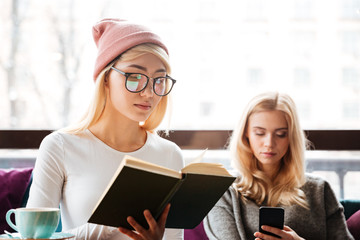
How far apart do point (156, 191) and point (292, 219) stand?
1.00 meters

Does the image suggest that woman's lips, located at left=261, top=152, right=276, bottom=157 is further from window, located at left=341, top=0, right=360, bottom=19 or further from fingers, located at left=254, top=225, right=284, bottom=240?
window, located at left=341, top=0, right=360, bottom=19

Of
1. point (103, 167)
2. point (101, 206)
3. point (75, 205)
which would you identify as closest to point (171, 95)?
point (103, 167)

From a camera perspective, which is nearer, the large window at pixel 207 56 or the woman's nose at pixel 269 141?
the woman's nose at pixel 269 141

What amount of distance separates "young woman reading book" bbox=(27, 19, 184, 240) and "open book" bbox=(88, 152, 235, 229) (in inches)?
11.5

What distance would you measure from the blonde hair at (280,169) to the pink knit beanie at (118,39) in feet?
2.12

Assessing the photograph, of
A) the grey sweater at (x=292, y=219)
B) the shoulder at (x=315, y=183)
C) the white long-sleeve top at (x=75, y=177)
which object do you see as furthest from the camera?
the shoulder at (x=315, y=183)

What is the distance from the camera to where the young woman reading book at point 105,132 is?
152 centimetres

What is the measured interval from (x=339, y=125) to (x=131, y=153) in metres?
1.45

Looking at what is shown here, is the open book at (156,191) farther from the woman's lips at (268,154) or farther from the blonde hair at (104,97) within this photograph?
the woman's lips at (268,154)

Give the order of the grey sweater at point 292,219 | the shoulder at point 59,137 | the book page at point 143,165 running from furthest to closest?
the grey sweater at point 292,219 < the shoulder at point 59,137 < the book page at point 143,165

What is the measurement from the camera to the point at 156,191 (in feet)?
3.80

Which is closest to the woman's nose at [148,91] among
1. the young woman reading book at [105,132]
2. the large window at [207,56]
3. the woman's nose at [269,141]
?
the young woman reading book at [105,132]

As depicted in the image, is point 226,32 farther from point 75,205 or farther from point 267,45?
point 75,205

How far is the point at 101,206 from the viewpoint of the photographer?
1131 millimetres
